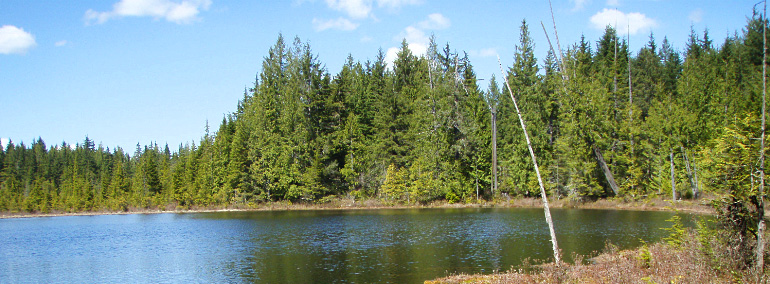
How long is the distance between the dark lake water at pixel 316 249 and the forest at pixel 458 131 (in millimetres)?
12324

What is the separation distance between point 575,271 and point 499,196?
4809 cm

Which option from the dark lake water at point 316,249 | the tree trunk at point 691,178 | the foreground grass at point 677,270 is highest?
the tree trunk at point 691,178

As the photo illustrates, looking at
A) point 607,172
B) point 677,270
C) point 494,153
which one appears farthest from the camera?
point 494,153

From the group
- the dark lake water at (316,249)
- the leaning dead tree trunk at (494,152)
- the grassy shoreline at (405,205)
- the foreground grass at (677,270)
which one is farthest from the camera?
the leaning dead tree trunk at (494,152)

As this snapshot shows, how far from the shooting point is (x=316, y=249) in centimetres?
2866

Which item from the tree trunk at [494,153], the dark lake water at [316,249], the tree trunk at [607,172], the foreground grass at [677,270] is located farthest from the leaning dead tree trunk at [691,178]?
the foreground grass at [677,270]

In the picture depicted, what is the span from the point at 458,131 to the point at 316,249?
36.6m

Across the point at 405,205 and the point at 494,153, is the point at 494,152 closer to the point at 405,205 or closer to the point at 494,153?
the point at 494,153

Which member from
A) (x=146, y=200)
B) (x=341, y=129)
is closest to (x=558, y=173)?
(x=341, y=129)

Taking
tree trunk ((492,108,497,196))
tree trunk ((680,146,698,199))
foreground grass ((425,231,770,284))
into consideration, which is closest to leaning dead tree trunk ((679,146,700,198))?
tree trunk ((680,146,698,199))

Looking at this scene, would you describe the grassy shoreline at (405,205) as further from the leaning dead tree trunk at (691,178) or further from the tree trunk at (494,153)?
the tree trunk at (494,153)

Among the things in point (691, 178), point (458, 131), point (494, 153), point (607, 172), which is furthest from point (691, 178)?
point (458, 131)

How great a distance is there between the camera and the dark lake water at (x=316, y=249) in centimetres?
2203

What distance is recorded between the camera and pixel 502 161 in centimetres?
6138
